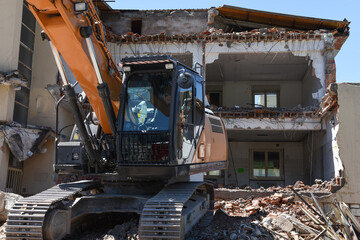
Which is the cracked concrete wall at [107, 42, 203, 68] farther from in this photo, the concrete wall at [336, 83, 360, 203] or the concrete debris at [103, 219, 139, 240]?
the concrete debris at [103, 219, 139, 240]

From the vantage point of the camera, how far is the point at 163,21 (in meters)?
21.1

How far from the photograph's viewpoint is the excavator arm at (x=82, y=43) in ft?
20.7

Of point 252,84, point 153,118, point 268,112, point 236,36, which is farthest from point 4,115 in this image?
point 252,84

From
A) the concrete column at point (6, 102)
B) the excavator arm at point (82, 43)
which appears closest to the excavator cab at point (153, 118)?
the excavator arm at point (82, 43)

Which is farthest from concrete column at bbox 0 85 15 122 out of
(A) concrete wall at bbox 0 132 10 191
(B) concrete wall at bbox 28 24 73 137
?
(B) concrete wall at bbox 28 24 73 137

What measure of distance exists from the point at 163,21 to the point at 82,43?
15040 mm

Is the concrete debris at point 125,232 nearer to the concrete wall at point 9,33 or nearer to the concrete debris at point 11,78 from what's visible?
the concrete debris at point 11,78

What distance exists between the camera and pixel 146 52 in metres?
18.7

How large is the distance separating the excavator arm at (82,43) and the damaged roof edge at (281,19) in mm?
13755

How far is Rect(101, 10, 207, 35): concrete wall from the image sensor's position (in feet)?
68.4

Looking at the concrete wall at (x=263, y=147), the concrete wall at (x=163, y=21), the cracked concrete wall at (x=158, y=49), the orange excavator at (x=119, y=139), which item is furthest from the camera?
the concrete wall at (x=263, y=147)

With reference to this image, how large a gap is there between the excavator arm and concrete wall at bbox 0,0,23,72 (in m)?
7.49

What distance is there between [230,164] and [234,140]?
143cm

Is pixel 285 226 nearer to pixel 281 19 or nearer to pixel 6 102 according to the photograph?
pixel 6 102
